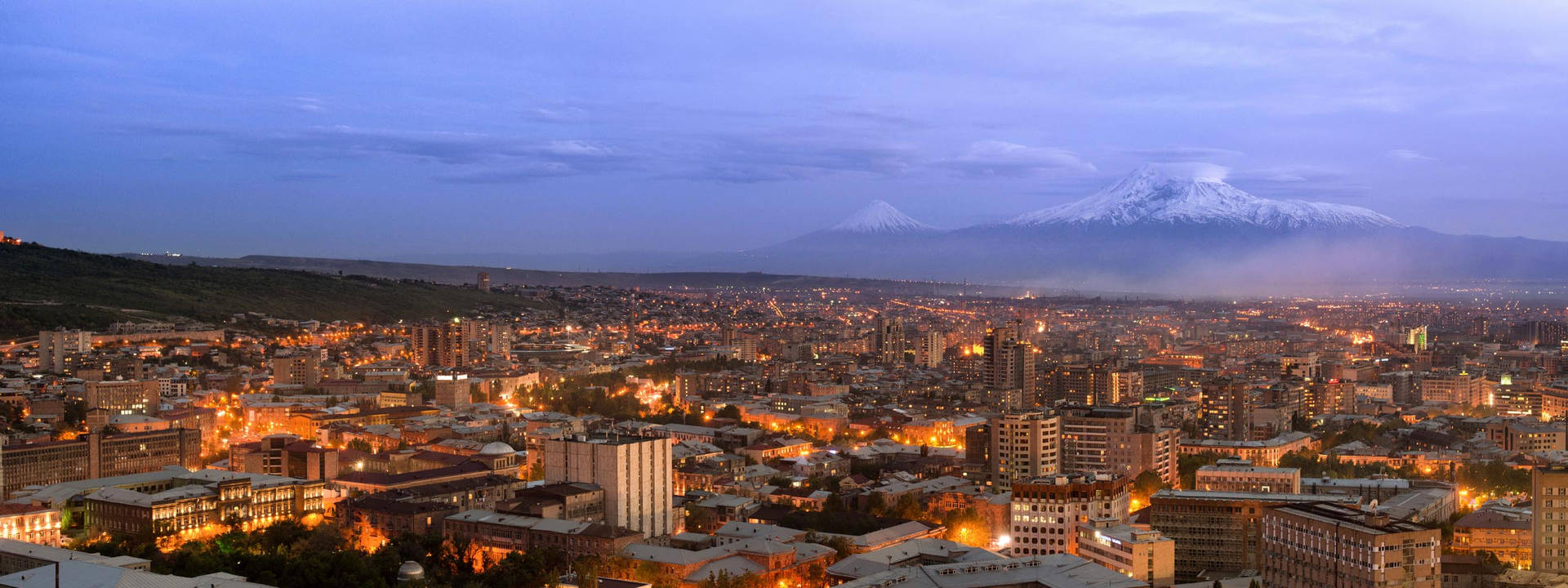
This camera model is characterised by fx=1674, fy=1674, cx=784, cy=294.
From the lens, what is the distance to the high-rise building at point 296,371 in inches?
1773

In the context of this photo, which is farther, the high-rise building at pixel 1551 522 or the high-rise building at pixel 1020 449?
the high-rise building at pixel 1020 449

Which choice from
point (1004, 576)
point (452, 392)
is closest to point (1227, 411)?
point (452, 392)

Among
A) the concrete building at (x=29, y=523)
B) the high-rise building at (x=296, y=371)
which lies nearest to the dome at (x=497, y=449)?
the concrete building at (x=29, y=523)

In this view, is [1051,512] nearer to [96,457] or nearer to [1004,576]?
[1004,576]

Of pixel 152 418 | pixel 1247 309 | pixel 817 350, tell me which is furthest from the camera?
pixel 1247 309

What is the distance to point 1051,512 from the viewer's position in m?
22.4

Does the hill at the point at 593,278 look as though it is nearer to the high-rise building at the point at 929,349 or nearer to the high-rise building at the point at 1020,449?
the high-rise building at the point at 929,349

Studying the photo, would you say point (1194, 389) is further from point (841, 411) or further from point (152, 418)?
point (152, 418)

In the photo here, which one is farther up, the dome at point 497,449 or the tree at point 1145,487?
the dome at point 497,449

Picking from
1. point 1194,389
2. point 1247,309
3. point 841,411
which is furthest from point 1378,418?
point 1247,309

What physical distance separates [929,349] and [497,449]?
33.2 metres

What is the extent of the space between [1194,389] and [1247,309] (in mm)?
44678

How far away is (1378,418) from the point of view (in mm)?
40531

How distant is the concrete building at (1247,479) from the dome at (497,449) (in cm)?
1183
